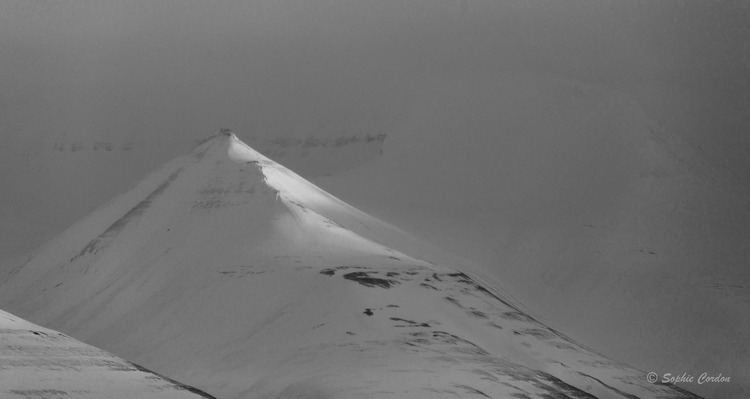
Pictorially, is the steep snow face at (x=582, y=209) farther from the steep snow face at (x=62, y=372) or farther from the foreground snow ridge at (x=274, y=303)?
the steep snow face at (x=62, y=372)

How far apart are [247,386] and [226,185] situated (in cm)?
2281

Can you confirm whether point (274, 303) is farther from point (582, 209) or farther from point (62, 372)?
point (582, 209)

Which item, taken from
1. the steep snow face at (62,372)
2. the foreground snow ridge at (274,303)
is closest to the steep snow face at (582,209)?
the foreground snow ridge at (274,303)

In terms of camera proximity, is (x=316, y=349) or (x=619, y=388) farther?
(x=619, y=388)

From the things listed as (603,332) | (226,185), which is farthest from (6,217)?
(603,332)

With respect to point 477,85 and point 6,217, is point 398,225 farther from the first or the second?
point 6,217

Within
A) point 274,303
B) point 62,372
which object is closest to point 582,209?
point 274,303

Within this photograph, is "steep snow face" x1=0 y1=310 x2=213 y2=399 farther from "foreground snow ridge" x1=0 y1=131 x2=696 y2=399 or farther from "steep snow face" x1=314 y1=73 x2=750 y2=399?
"steep snow face" x1=314 y1=73 x2=750 y2=399

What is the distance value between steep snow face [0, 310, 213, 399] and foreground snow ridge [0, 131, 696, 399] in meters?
12.2

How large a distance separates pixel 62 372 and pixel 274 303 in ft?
82.1

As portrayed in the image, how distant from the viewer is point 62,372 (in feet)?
121

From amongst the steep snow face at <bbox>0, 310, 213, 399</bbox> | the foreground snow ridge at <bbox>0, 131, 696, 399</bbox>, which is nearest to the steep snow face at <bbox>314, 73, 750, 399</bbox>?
the foreground snow ridge at <bbox>0, 131, 696, 399</bbox>

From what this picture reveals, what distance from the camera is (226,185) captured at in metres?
74.9

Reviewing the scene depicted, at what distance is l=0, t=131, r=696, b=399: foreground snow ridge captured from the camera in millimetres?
53906
